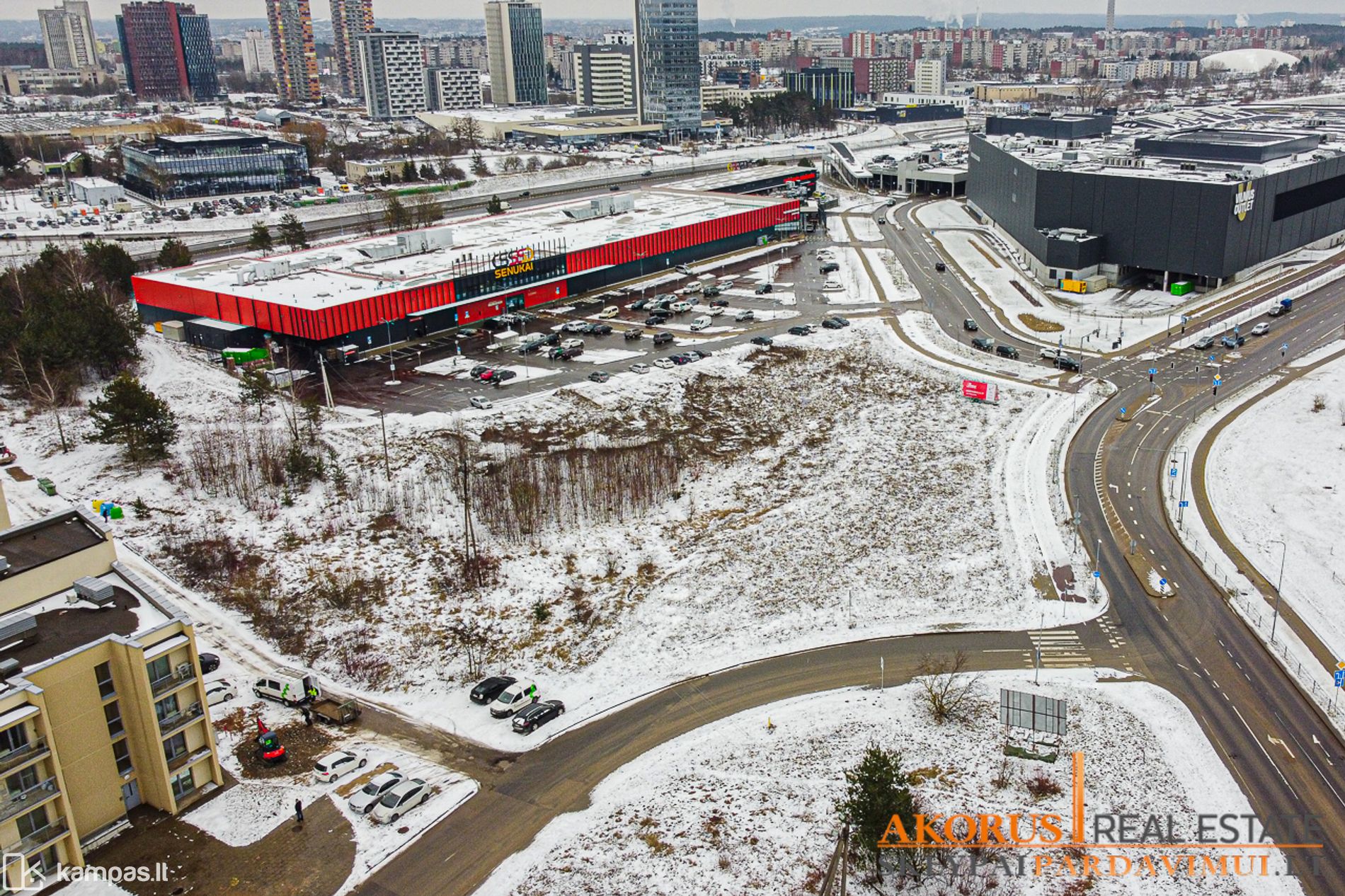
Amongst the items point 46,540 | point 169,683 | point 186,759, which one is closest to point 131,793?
point 186,759

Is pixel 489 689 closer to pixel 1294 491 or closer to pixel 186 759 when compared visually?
pixel 186 759

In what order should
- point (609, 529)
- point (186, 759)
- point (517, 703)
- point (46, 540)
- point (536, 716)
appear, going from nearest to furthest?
point (186, 759), point (46, 540), point (536, 716), point (517, 703), point (609, 529)

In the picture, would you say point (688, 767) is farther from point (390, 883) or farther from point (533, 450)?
Answer: point (533, 450)

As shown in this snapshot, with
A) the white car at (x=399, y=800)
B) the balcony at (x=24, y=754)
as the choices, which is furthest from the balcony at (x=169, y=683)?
the white car at (x=399, y=800)

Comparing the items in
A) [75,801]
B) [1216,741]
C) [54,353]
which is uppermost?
[54,353]

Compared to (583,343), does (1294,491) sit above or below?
below

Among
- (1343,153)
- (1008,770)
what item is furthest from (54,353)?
(1343,153)

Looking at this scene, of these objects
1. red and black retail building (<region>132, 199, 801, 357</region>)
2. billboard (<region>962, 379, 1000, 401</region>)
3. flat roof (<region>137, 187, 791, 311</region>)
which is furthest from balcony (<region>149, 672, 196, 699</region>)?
billboard (<region>962, 379, 1000, 401</region>)
